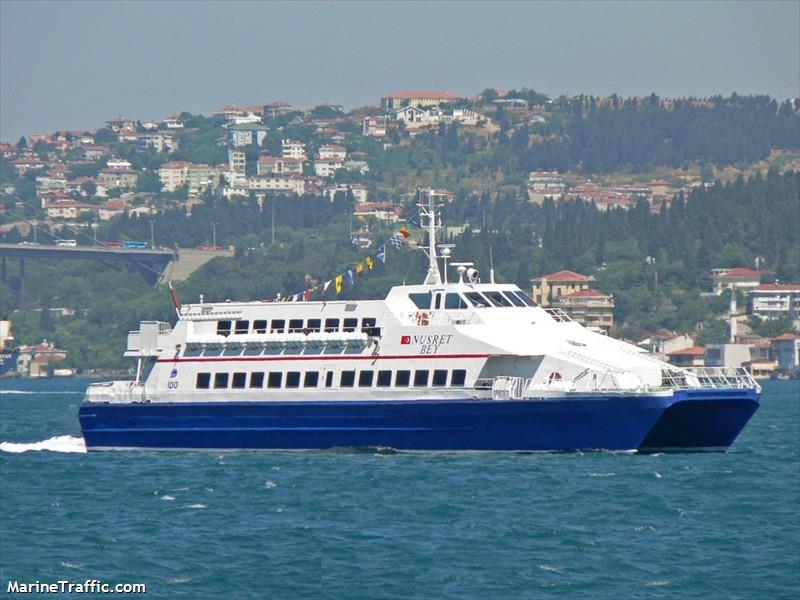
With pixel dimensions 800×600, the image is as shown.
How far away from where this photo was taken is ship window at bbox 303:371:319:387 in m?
47.1

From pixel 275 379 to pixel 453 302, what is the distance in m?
4.81

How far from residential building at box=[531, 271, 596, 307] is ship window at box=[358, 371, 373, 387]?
106428mm

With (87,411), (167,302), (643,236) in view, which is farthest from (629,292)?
(87,411)

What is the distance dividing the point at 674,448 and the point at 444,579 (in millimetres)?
16777

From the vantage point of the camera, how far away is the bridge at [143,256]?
184750 mm

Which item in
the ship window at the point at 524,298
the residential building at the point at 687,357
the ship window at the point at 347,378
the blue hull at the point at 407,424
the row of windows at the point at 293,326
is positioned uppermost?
the ship window at the point at 524,298

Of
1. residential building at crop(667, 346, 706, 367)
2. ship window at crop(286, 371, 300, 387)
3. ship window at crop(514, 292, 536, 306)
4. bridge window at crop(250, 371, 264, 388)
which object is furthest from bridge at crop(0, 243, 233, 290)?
ship window at crop(514, 292, 536, 306)

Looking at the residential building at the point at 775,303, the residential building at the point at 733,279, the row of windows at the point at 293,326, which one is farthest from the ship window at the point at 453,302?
the residential building at the point at 733,279

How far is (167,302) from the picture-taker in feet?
554

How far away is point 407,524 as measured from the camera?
35594mm

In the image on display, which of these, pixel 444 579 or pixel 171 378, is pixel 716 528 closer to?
pixel 444 579

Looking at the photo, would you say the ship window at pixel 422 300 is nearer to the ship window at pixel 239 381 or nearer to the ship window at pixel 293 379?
the ship window at pixel 293 379

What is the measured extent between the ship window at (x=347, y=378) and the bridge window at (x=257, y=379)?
2193mm

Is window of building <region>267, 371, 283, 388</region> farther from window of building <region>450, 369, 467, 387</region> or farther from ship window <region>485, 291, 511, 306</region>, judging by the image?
ship window <region>485, 291, 511, 306</region>
